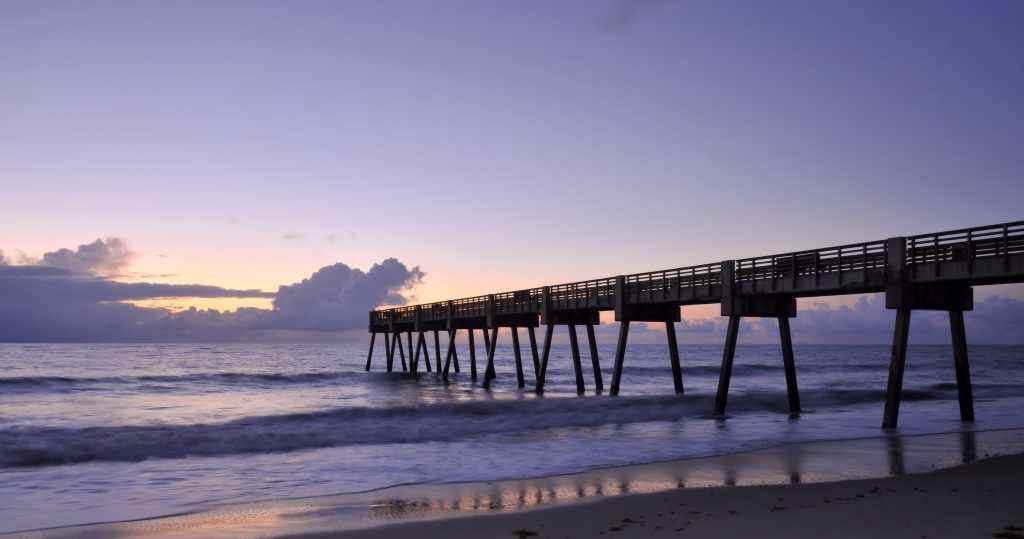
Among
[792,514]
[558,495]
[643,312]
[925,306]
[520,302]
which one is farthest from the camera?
[520,302]

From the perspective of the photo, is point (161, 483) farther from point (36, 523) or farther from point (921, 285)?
point (921, 285)

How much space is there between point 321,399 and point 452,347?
10.3 m

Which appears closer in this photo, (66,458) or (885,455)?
(885,455)

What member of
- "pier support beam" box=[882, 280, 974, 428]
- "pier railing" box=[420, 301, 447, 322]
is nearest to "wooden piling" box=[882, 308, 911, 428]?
"pier support beam" box=[882, 280, 974, 428]

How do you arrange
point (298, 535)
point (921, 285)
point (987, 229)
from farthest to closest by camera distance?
1. point (921, 285)
2. point (987, 229)
3. point (298, 535)

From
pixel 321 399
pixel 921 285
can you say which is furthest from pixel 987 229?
pixel 321 399

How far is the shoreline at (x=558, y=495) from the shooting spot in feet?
33.9

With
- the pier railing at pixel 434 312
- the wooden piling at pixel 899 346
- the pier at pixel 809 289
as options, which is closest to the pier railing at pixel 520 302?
the pier at pixel 809 289

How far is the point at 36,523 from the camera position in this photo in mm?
11414

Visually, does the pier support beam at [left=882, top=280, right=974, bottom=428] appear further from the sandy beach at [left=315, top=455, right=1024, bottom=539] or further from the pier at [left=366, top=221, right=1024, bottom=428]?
the sandy beach at [left=315, top=455, right=1024, bottom=539]

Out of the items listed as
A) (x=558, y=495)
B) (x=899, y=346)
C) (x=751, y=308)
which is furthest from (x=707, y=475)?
(x=751, y=308)

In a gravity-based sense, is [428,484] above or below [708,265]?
below

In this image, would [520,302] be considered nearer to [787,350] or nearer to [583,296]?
[583,296]

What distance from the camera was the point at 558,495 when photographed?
12211mm
